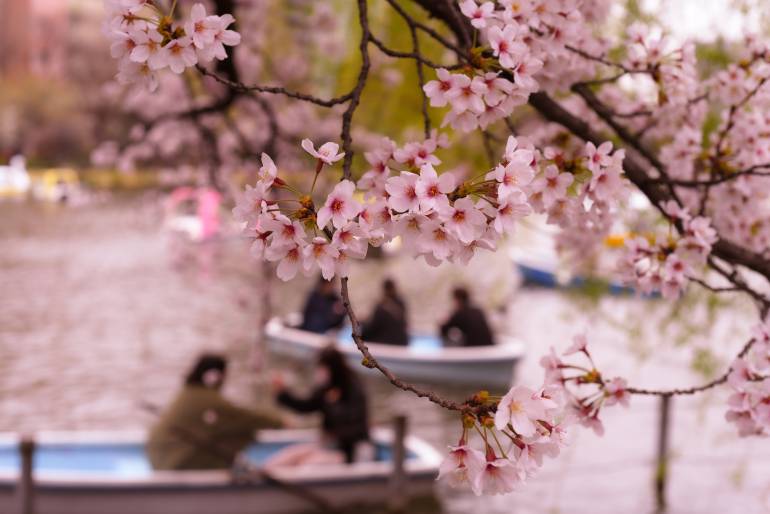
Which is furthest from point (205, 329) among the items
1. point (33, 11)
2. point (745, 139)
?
point (33, 11)

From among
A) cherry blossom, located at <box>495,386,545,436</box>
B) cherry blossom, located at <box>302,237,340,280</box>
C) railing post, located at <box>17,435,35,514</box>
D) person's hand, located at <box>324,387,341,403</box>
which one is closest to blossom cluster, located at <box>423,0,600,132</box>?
cherry blossom, located at <box>302,237,340,280</box>

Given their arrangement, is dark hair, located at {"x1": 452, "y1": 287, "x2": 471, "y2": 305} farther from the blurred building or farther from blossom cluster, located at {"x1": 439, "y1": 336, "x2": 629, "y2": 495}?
the blurred building

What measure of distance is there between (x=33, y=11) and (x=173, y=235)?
83.4m

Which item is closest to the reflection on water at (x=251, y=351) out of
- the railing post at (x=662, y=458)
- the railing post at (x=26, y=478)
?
the railing post at (x=662, y=458)

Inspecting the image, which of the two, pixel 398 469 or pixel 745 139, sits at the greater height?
pixel 745 139

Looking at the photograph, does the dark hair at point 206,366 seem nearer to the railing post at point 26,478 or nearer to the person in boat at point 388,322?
the railing post at point 26,478

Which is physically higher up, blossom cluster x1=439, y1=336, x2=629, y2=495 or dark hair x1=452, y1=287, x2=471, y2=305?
dark hair x1=452, y1=287, x2=471, y2=305

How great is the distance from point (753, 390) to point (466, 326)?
10491 mm

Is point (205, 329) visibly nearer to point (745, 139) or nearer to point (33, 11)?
point (745, 139)

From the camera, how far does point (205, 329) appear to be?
56.6ft

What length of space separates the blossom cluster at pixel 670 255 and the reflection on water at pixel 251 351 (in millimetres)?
3062

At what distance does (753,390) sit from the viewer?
8.74 ft

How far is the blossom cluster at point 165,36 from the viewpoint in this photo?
7.08ft

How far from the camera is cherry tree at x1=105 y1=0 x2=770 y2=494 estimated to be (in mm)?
2008
